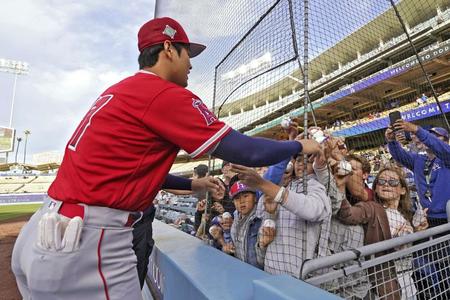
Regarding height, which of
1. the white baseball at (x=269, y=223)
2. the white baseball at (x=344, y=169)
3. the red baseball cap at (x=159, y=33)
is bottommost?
the white baseball at (x=269, y=223)

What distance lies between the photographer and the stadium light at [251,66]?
6.06ft

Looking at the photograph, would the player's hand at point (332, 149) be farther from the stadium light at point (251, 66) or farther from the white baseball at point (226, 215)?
the white baseball at point (226, 215)

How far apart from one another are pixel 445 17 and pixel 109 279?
1709cm

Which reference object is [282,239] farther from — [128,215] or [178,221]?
[178,221]

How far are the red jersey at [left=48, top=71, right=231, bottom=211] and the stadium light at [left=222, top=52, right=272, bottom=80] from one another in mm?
952

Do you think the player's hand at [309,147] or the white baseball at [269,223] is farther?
the white baseball at [269,223]

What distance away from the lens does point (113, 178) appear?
1.00m

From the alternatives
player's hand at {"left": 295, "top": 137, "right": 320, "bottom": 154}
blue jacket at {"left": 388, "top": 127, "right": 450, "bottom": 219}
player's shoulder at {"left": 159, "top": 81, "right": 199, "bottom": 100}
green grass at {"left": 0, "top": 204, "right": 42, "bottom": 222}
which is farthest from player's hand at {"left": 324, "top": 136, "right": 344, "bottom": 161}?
green grass at {"left": 0, "top": 204, "right": 42, "bottom": 222}

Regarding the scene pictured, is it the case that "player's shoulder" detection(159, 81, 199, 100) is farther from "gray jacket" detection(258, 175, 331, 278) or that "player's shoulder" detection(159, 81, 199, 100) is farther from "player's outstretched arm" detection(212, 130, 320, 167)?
"gray jacket" detection(258, 175, 331, 278)

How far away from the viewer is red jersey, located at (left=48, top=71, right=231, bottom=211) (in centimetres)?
100

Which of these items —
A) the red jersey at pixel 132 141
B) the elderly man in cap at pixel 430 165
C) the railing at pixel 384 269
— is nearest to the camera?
the red jersey at pixel 132 141

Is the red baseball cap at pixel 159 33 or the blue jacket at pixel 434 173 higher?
the red baseball cap at pixel 159 33

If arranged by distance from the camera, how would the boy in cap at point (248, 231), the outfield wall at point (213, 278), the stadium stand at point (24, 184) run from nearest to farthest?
the outfield wall at point (213, 278) < the boy in cap at point (248, 231) < the stadium stand at point (24, 184)

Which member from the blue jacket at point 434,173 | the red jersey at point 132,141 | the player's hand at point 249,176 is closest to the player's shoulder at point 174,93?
the red jersey at point 132,141
